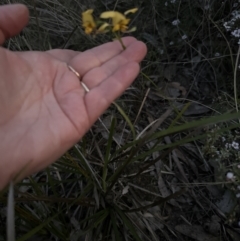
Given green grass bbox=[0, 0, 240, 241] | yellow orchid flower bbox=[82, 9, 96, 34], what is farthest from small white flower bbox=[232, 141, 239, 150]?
yellow orchid flower bbox=[82, 9, 96, 34]

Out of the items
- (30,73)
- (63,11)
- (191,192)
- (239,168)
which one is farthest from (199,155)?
(63,11)

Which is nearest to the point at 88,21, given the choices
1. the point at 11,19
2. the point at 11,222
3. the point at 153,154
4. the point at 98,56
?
the point at 98,56

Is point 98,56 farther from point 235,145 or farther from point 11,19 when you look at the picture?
point 235,145

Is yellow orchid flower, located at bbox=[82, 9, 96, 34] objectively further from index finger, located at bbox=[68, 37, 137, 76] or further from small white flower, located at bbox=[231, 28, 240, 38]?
small white flower, located at bbox=[231, 28, 240, 38]

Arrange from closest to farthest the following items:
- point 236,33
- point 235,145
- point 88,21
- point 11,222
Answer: point 11,222, point 88,21, point 235,145, point 236,33

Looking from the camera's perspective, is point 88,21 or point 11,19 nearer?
point 88,21

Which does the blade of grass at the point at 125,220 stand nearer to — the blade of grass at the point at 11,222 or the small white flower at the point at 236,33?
the blade of grass at the point at 11,222

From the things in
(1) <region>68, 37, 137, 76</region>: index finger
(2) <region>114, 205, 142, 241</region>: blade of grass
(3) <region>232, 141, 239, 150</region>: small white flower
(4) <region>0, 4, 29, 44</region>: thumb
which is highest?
(4) <region>0, 4, 29, 44</region>: thumb
